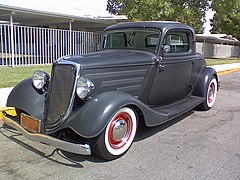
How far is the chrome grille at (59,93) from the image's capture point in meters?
3.44

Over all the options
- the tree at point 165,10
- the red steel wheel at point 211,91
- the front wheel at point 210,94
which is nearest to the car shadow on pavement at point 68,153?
the front wheel at point 210,94

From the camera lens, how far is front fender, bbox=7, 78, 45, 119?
12.5ft

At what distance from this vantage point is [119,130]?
3553 millimetres

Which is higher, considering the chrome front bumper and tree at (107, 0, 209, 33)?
tree at (107, 0, 209, 33)

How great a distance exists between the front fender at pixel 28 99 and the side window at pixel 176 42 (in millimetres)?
2257

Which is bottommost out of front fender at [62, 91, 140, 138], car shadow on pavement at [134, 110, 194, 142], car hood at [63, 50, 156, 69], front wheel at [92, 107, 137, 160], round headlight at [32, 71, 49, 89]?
car shadow on pavement at [134, 110, 194, 142]

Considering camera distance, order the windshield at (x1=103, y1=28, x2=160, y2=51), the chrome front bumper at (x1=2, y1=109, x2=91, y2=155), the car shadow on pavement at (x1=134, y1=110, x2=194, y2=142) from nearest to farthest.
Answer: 1. the chrome front bumper at (x1=2, y1=109, x2=91, y2=155)
2. the car shadow on pavement at (x1=134, y1=110, x2=194, y2=142)
3. the windshield at (x1=103, y1=28, x2=160, y2=51)

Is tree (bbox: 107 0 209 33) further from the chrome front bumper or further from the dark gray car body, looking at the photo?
the chrome front bumper

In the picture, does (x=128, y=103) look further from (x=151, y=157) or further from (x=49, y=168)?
(x=49, y=168)

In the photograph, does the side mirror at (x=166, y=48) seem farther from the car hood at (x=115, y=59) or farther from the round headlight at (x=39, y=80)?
the round headlight at (x=39, y=80)

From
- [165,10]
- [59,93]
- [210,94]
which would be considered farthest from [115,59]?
[165,10]

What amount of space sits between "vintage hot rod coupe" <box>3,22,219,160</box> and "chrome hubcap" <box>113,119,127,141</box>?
1 centimetres

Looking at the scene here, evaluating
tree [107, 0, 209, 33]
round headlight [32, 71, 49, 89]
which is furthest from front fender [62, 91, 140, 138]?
tree [107, 0, 209, 33]

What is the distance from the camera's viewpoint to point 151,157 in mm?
3580
